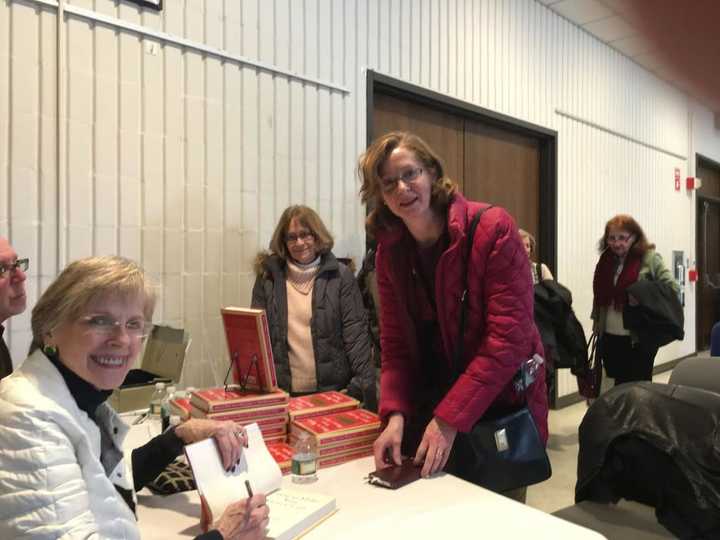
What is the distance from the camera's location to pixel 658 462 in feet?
5.17

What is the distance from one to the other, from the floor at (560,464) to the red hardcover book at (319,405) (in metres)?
1.64

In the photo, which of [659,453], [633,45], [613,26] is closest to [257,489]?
[659,453]

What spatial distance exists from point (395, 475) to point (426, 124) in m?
2.89

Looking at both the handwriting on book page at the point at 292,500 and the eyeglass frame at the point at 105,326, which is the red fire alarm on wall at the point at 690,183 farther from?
the eyeglass frame at the point at 105,326

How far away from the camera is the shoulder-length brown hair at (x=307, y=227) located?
2.52 metres

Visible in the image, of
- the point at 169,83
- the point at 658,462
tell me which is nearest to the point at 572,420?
the point at 658,462

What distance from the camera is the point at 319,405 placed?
5.69 feet

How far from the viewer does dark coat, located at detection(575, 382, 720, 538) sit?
1.47 m

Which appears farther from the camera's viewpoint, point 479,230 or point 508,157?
point 508,157

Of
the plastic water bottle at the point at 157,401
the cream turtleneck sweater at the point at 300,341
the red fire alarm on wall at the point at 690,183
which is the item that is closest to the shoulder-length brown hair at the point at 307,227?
the cream turtleneck sweater at the point at 300,341

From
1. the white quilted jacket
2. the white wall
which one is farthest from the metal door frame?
the white quilted jacket

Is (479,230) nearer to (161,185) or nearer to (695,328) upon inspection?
(161,185)

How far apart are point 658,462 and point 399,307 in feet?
2.79

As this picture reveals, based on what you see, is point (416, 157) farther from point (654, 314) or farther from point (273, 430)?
point (654, 314)
